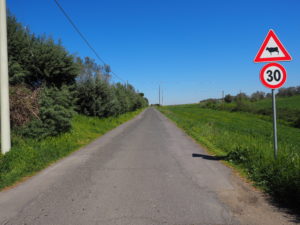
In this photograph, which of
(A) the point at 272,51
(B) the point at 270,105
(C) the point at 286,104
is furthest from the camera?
(B) the point at 270,105

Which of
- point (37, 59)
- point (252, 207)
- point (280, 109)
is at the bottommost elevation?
point (252, 207)

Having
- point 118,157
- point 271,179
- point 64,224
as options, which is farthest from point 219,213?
point 118,157

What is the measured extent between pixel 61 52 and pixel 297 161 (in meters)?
10.8

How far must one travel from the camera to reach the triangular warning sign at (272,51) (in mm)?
4809

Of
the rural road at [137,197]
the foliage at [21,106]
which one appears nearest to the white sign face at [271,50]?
the rural road at [137,197]

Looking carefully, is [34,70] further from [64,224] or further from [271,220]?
[271,220]

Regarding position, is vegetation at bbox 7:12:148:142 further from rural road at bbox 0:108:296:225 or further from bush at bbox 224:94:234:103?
bush at bbox 224:94:234:103

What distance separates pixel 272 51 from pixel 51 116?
8.44 m

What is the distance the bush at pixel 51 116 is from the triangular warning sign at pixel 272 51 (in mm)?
8007

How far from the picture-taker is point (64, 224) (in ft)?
9.34

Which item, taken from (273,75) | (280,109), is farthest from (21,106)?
(280,109)

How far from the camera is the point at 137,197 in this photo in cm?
368

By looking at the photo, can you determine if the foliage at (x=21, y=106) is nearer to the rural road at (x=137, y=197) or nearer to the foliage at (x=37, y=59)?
the foliage at (x=37, y=59)

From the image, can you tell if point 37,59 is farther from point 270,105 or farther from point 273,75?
point 270,105
